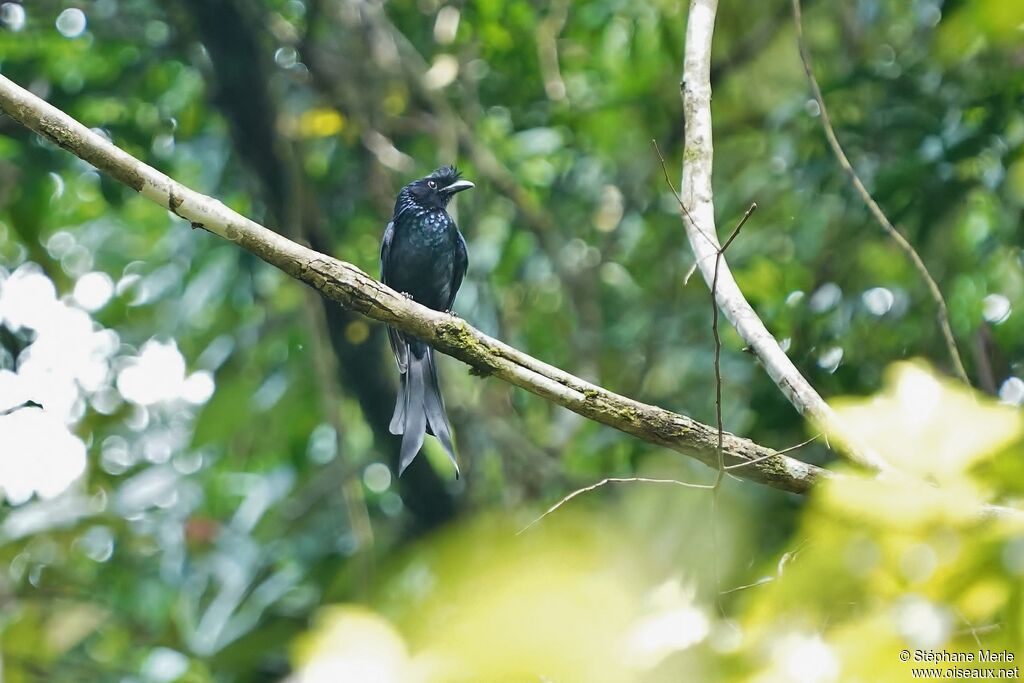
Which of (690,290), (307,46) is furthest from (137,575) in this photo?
(690,290)

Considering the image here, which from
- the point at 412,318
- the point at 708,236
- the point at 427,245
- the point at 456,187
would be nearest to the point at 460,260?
the point at 427,245

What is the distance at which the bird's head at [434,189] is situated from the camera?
4898 mm

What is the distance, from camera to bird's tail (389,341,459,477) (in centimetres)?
379

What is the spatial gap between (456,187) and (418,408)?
49.1 inches

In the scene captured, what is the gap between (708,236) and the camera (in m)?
2.74

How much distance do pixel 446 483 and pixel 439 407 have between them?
1.06 metres

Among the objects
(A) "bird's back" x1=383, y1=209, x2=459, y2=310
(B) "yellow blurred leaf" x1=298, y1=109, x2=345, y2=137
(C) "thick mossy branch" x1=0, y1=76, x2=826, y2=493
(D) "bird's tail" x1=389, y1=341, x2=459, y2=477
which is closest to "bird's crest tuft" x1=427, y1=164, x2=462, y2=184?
(A) "bird's back" x1=383, y1=209, x2=459, y2=310

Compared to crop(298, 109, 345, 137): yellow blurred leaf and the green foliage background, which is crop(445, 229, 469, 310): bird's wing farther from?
crop(298, 109, 345, 137): yellow blurred leaf

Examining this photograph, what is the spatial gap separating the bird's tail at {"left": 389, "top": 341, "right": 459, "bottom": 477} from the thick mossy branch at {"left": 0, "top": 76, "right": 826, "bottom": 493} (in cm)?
94

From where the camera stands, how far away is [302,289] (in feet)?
16.3

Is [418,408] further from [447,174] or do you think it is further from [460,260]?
[447,174]

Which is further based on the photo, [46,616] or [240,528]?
[240,528]

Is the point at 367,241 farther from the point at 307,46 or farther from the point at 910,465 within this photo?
the point at 910,465

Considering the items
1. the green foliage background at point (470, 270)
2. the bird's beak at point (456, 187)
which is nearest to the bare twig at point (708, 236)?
the green foliage background at point (470, 270)
